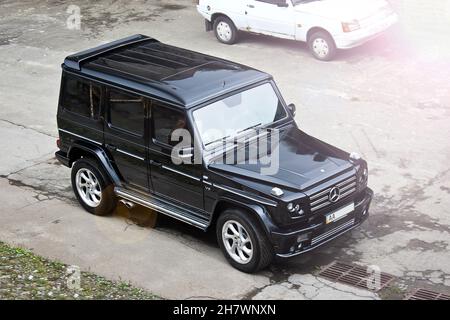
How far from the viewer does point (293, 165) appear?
8617 mm

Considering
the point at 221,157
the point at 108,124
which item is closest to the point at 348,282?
the point at 221,157

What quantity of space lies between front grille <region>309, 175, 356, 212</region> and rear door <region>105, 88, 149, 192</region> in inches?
86.8

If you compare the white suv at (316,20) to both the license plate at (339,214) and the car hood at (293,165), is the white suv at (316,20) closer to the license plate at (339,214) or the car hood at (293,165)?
the car hood at (293,165)

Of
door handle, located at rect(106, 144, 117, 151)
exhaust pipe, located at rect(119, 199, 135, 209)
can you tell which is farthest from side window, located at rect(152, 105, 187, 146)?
exhaust pipe, located at rect(119, 199, 135, 209)

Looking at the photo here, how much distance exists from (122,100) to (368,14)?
743cm

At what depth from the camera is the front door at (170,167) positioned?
8906 mm

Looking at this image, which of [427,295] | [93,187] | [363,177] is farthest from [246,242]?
[93,187]

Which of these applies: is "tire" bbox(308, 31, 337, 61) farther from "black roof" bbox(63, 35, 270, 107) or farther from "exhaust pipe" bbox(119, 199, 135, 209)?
"exhaust pipe" bbox(119, 199, 135, 209)

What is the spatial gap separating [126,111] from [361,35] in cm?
707

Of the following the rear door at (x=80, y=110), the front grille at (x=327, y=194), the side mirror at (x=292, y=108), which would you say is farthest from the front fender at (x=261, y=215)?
the rear door at (x=80, y=110)

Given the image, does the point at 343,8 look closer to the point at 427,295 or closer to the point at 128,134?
the point at 128,134

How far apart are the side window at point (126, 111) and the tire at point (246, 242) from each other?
1605mm

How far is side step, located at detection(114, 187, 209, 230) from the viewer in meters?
8.92

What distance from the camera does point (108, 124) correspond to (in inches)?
383
